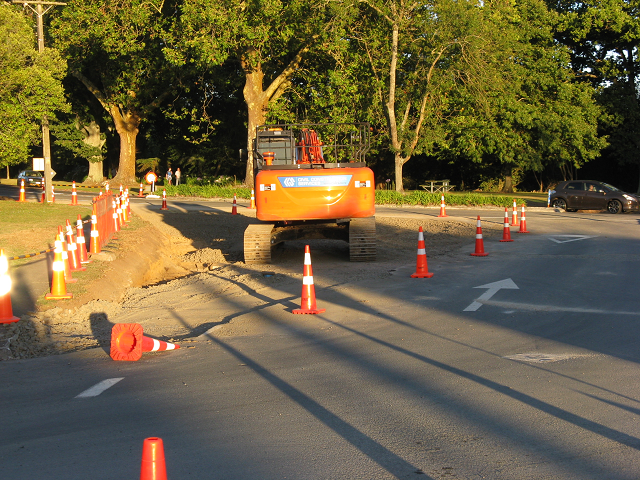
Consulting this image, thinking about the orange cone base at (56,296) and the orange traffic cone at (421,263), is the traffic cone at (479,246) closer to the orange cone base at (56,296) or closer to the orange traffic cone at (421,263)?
the orange traffic cone at (421,263)

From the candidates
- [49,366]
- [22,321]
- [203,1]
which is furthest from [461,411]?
[203,1]

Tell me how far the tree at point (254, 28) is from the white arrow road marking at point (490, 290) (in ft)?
71.5

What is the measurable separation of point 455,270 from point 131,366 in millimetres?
7751

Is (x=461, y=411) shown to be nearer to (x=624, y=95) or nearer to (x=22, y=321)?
(x=22, y=321)

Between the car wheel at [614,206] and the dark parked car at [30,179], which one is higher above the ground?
the dark parked car at [30,179]

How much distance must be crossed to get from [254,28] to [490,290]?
2690 centimetres

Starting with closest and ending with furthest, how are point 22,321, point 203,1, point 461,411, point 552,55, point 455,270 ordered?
point 461,411
point 22,321
point 455,270
point 203,1
point 552,55

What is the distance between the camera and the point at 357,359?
704 cm

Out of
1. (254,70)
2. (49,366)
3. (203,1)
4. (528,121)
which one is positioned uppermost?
(203,1)

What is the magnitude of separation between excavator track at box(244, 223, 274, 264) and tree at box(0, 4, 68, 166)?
11626 mm

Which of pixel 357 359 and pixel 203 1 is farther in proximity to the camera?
pixel 203 1

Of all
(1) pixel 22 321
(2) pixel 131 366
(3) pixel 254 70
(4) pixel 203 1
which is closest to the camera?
(2) pixel 131 366

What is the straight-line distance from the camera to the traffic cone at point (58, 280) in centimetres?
1008

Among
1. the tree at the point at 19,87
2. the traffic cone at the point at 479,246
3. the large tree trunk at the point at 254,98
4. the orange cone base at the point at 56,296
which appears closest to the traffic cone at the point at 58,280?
the orange cone base at the point at 56,296
